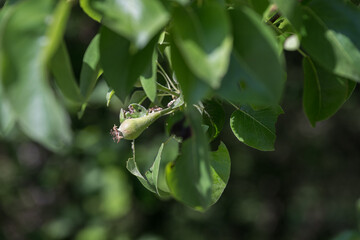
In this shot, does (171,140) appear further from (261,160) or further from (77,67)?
(261,160)

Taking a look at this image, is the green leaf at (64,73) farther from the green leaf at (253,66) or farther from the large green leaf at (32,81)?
the green leaf at (253,66)

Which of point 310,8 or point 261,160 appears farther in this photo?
point 261,160

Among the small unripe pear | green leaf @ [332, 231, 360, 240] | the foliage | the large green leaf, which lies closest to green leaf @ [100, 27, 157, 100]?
the foliage

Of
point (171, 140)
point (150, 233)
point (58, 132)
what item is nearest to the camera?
point (58, 132)

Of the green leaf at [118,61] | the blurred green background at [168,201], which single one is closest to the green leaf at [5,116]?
the green leaf at [118,61]

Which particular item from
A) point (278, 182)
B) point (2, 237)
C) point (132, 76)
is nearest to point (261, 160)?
point (278, 182)

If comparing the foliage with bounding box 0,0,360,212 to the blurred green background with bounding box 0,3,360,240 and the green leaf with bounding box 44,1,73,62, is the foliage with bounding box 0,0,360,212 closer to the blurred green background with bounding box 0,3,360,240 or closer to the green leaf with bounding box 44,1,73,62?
the green leaf with bounding box 44,1,73,62
